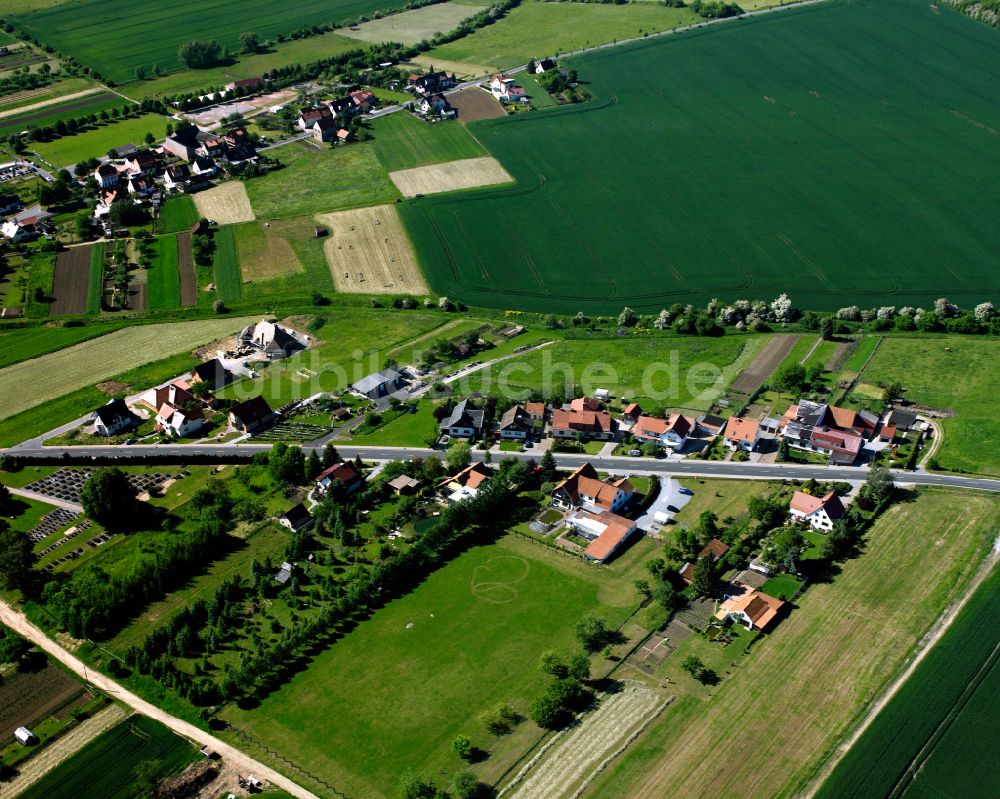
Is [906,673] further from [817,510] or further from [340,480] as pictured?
[340,480]

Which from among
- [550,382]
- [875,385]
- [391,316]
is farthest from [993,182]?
[391,316]

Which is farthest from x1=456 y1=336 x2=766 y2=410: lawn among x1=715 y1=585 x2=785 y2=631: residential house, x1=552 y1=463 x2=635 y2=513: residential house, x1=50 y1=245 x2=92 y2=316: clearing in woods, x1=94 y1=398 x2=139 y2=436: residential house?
x1=50 y1=245 x2=92 y2=316: clearing in woods

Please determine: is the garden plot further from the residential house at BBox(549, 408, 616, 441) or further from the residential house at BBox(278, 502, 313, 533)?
the residential house at BBox(549, 408, 616, 441)

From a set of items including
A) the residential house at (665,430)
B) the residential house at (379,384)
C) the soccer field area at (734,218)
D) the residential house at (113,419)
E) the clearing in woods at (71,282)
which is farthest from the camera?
the clearing in woods at (71,282)

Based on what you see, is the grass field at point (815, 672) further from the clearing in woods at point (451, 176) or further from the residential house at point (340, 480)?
the clearing in woods at point (451, 176)

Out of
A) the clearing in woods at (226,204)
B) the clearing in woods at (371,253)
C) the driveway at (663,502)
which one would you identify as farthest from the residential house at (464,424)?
the clearing in woods at (226,204)

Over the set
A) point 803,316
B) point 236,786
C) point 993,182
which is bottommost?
point 236,786

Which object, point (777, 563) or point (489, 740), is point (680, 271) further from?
point (489, 740)
